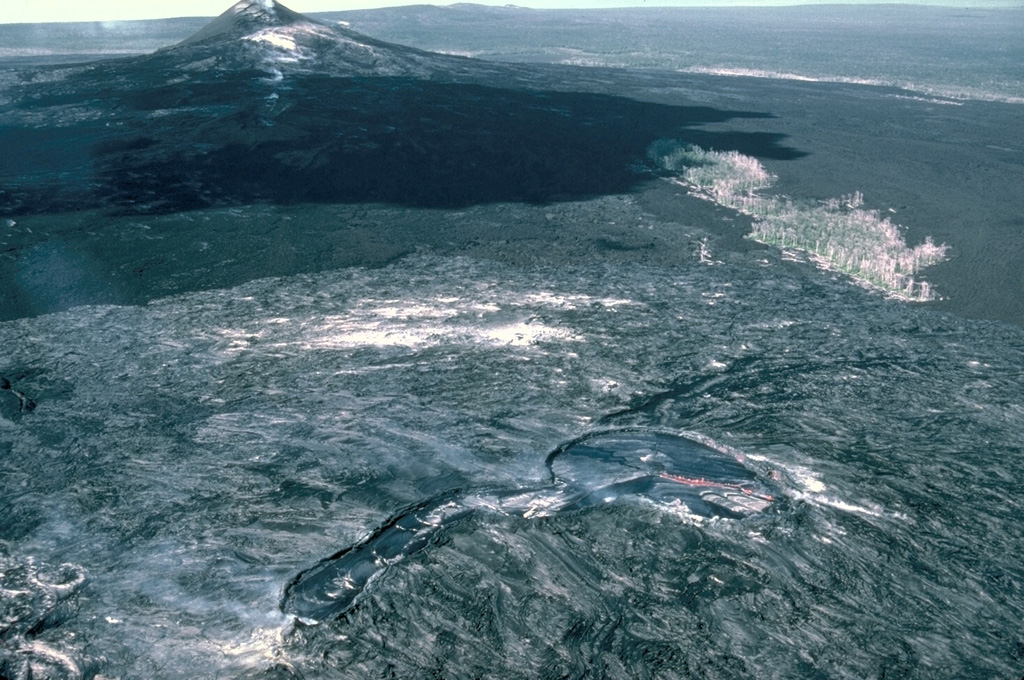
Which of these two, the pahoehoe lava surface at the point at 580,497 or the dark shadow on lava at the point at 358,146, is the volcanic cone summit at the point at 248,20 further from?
the pahoehoe lava surface at the point at 580,497

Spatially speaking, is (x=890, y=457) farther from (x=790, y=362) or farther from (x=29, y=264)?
(x=29, y=264)

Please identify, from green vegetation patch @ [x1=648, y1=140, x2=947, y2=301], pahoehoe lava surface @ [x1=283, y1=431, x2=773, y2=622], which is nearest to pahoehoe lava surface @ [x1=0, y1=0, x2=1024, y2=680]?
pahoehoe lava surface @ [x1=283, y1=431, x2=773, y2=622]

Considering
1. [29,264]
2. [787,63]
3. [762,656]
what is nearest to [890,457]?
[762,656]

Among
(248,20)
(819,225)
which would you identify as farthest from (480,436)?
(248,20)

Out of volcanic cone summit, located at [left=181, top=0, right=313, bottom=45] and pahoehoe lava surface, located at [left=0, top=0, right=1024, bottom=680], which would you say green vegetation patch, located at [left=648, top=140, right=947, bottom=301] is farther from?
volcanic cone summit, located at [left=181, top=0, right=313, bottom=45]

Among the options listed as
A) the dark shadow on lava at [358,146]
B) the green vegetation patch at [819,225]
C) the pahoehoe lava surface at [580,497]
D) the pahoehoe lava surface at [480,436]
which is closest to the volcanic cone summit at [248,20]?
the dark shadow on lava at [358,146]

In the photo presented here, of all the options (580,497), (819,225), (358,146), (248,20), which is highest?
(248,20)

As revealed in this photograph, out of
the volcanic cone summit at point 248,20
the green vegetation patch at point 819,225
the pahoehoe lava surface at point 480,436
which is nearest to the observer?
the pahoehoe lava surface at point 480,436

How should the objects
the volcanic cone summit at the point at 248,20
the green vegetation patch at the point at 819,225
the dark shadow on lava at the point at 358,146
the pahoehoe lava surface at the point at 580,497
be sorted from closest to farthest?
the pahoehoe lava surface at the point at 580,497
the green vegetation patch at the point at 819,225
the dark shadow on lava at the point at 358,146
the volcanic cone summit at the point at 248,20

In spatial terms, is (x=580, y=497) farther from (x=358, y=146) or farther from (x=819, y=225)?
(x=358, y=146)
